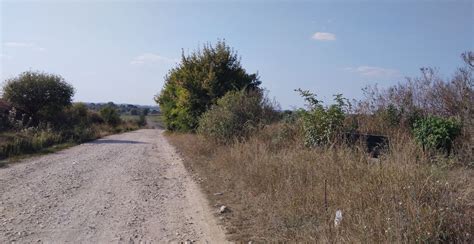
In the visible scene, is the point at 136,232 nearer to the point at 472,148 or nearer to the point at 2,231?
the point at 2,231

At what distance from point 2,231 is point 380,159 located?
18.9 feet

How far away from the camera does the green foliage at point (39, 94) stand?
113 ft

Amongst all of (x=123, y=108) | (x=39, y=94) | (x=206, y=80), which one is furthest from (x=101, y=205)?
(x=123, y=108)

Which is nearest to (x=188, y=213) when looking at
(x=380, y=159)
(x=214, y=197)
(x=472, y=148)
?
(x=214, y=197)

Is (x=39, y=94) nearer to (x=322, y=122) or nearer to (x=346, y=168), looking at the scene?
(x=322, y=122)

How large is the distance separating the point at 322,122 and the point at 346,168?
→ 4335mm

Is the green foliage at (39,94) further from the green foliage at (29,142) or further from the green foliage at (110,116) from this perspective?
the green foliage at (110,116)

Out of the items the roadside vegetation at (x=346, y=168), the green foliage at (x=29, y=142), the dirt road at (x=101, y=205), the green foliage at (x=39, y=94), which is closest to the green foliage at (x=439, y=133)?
the roadside vegetation at (x=346, y=168)

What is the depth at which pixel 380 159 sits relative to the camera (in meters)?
6.87

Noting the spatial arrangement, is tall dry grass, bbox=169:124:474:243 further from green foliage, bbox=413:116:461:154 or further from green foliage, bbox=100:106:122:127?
green foliage, bbox=100:106:122:127

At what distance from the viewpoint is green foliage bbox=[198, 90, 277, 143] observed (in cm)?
1683

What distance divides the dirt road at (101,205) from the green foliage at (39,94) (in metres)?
21.4

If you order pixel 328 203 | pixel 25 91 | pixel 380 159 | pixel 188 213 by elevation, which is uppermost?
pixel 25 91

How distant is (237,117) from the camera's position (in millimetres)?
17391
